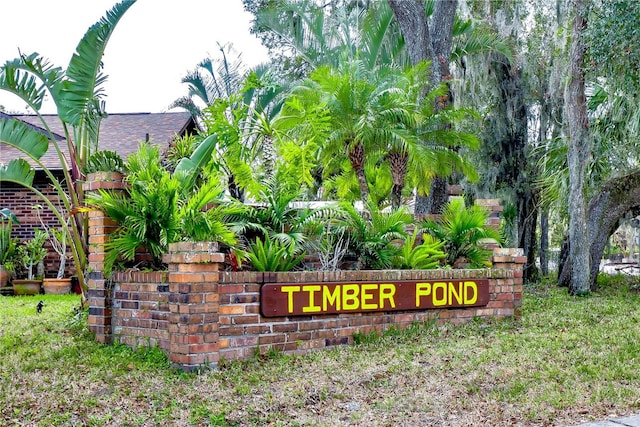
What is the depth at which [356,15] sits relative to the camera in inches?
724

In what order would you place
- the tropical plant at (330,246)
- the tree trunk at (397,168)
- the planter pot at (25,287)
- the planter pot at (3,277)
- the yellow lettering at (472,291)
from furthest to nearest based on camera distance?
the planter pot at (3,277) < the planter pot at (25,287) < the tree trunk at (397,168) < the yellow lettering at (472,291) < the tropical plant at (330,246)

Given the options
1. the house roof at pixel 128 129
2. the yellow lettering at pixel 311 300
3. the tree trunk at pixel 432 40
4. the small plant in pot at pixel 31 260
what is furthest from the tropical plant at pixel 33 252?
the yellow lettering at pixel 311 300

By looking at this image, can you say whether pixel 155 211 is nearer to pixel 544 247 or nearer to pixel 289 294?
pixel 289 294

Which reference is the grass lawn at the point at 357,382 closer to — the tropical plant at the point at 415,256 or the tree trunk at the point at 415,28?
the tropical plant at the point at 415,256

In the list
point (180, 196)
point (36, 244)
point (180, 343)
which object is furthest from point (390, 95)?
point (36, 244)

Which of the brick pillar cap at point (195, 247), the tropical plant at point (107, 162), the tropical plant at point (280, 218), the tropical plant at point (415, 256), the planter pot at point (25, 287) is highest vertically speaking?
the tropical plant at point (107, 162)

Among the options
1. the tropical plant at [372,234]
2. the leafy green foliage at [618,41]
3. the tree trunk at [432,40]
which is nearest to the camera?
the tropical plant at [372,234]

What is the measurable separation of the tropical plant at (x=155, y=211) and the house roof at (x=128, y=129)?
8674 mm

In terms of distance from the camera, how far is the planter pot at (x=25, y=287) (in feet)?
47.2

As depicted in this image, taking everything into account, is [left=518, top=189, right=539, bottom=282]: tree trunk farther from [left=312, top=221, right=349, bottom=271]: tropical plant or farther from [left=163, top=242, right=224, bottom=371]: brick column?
[left=163, top=242, right=224, bottom=371]: brick column

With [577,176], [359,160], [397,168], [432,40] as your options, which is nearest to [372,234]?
[359,160]

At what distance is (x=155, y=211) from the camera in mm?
7055

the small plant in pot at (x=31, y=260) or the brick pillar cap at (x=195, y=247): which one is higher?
the brick pillar cap at (x=195, y=247)

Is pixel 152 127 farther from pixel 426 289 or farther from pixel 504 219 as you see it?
pixel 426 289
